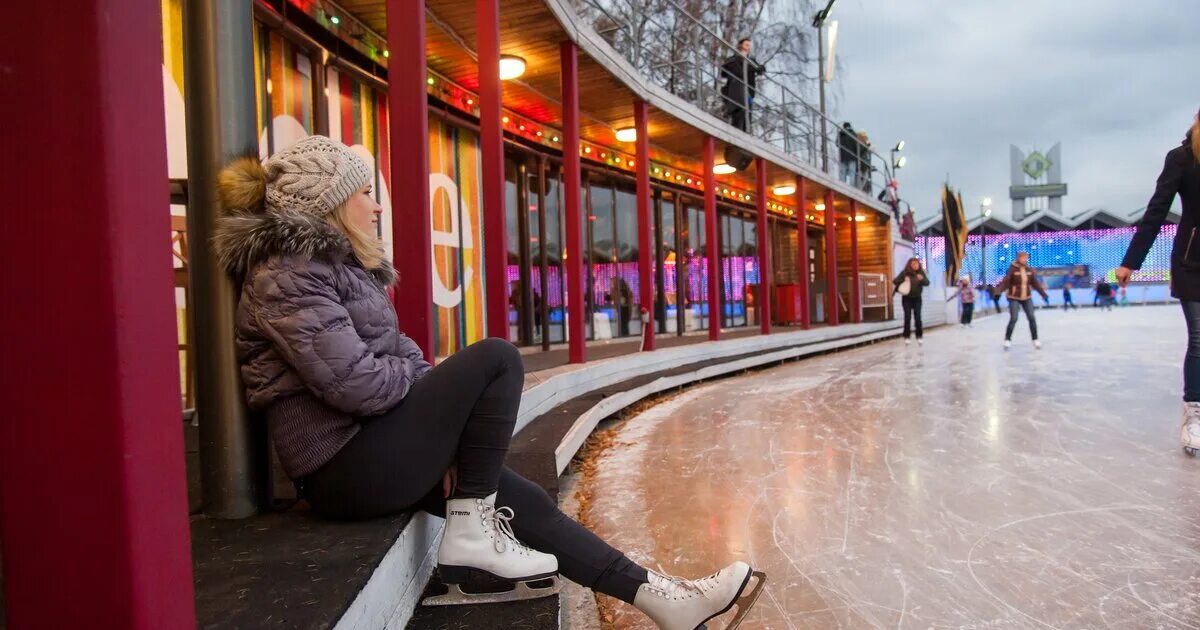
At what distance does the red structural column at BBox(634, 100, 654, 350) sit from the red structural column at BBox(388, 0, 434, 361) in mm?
4434

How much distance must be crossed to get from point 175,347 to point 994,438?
174 inches

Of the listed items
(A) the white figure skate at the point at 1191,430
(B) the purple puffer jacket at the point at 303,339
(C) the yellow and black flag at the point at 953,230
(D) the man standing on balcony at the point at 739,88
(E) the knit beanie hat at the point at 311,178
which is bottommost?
(A) the white figure skate at the point at 1191,430

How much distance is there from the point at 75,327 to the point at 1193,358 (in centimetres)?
472

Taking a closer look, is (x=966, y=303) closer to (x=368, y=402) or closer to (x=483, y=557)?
(x=483, y=557)

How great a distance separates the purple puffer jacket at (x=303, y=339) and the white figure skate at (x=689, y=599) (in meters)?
0.81

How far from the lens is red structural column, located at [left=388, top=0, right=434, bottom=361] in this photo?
11.5 ft

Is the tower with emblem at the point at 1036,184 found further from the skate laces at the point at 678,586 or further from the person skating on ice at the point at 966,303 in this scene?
the skate laces at the point at 678,586

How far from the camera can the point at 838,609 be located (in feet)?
6.44

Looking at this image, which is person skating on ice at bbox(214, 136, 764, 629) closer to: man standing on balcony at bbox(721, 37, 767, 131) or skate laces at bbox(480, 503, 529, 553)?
skate laces at bbox(480, 503, 529, 553)

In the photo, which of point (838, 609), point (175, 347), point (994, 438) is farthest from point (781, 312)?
point (175, 347)

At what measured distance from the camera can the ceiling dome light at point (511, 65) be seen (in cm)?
667

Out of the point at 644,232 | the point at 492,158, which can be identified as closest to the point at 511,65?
the point at 492,158

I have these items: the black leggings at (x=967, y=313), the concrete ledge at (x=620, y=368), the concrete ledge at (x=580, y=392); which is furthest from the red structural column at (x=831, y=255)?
the black leggings at (x=967, y=313)

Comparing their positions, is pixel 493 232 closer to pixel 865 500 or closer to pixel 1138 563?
pixel 865 500
